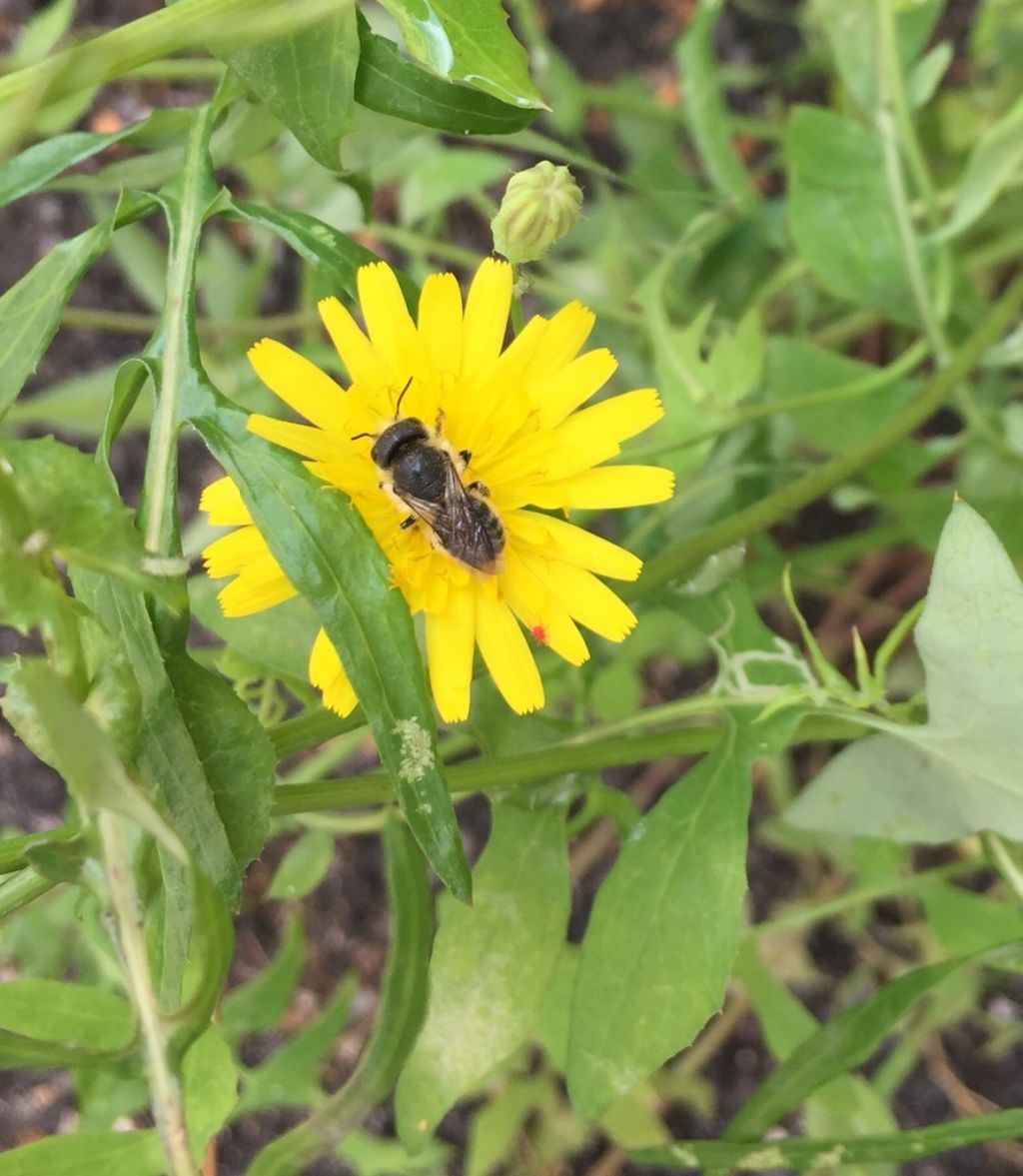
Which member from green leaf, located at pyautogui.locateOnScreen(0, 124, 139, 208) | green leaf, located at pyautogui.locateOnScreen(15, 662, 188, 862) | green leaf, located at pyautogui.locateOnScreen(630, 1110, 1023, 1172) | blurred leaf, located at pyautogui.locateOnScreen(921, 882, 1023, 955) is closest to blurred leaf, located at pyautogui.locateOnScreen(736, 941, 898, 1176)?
blurred leaf, located at pyautogui.locateOnScreen(921, 882, 1023, 955)

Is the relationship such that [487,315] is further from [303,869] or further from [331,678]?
[303,869]

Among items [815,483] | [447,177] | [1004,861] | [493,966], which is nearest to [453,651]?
[493,966]

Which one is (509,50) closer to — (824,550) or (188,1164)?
(188,1164)

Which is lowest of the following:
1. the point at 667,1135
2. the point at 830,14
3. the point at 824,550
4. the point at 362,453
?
the point at 667,1135

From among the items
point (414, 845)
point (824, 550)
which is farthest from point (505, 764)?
point (824, 550)

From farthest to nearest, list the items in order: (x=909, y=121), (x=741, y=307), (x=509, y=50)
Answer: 1. (x=741, y=307)
2. (x=909, y=121)
3. (x=509, y=50)

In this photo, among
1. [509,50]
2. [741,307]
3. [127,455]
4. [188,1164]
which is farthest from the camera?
[127,455]
